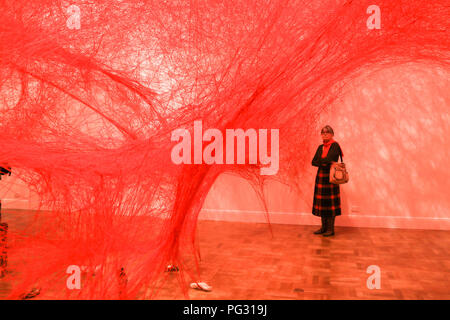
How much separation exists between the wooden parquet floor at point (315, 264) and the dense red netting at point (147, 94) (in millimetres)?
1651

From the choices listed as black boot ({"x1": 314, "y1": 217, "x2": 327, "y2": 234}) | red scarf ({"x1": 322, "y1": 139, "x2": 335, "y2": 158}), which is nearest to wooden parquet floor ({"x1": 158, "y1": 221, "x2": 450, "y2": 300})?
black boot ({"x1": 314, "y1": 217, "x2": 327, "y2": 234})

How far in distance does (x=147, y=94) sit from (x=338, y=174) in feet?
10.4

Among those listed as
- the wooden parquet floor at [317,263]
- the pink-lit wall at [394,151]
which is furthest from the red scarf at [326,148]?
the wooden parquet floor at [317,263]

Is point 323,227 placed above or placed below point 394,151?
below

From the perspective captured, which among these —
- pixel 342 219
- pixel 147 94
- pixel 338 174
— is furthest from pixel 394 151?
pixel 147 94

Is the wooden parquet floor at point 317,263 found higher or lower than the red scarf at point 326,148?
lower

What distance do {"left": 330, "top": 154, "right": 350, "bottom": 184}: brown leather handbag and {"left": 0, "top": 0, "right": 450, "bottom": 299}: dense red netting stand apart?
2700 mm

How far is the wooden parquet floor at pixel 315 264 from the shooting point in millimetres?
2990

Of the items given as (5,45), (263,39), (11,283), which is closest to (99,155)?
(5,45)

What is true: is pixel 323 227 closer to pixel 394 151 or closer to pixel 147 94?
pixel 394 151

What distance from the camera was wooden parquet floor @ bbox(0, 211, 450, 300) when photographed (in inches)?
118

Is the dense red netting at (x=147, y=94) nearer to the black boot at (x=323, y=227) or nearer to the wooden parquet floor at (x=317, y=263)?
the wooden parquet floor at (x=317, y=263)

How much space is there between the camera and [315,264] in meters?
3.67

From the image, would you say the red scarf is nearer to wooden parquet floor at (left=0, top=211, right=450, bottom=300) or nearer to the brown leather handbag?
the brown leather handbag
